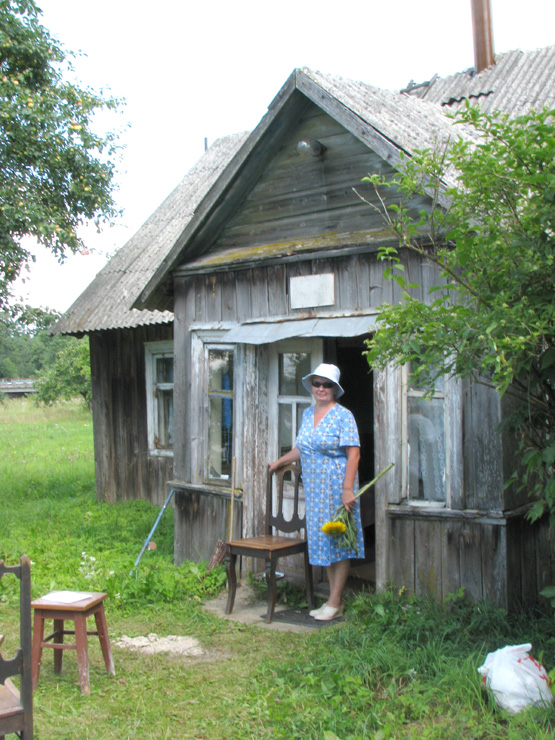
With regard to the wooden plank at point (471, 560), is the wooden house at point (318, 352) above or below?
above

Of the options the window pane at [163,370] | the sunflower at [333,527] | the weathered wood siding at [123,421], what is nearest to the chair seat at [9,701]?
the sunflower at [333,527]

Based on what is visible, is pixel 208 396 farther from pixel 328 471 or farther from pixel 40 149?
pixel 40 149

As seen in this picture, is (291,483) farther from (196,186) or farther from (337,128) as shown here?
(196,186)

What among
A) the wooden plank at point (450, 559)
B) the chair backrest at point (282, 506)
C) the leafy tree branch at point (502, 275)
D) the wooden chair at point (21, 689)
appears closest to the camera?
the wooden chair at point (21, 689)

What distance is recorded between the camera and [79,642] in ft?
15.4

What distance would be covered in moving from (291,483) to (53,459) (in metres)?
11.7

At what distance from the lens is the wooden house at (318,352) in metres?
5.47

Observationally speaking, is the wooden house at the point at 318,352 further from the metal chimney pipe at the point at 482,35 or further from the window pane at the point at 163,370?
the window pane at the point at 163,370

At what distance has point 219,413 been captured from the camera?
24.2ft

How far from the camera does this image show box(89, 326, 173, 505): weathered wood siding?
1115cm

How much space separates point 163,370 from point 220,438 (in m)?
3.86

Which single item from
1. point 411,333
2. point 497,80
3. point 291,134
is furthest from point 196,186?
point 411,333

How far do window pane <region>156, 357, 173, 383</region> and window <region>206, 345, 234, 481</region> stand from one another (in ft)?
12.0

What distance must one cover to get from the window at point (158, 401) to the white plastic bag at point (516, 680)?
24.3ft
